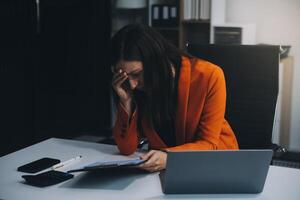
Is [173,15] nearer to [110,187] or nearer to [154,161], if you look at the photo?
[154,161]

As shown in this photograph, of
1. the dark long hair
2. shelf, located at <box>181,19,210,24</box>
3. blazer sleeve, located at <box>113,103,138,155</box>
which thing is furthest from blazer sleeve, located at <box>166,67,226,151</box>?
shelf, located at <box>181,19,210,24</box>

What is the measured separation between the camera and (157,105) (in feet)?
5.37

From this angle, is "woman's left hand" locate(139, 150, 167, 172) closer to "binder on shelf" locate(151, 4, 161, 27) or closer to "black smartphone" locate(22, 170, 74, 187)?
"black smartphone" locate(22, 170, 74, 187)

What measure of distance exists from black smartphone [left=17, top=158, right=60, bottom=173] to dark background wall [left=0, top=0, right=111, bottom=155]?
2142mm

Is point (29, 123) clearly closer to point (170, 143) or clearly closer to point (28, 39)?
point (28, 39)

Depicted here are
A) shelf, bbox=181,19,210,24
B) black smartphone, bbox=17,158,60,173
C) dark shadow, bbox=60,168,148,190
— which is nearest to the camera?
dark shadow, bbox=60,168,148,190

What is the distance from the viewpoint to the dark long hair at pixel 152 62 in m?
1.55

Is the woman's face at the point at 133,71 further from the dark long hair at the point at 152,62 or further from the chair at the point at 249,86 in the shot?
the chair at the point at 249,86

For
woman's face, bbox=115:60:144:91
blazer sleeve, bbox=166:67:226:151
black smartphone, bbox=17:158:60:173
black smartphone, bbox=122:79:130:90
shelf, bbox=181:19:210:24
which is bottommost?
black smartphone, bbox=17:158:60:173

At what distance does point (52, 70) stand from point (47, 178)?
2773 mm

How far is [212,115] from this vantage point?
5.28ft

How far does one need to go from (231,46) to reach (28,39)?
2.26 meters

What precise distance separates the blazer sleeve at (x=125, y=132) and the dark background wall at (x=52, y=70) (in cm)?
205

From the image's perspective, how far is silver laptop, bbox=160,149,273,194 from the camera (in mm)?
1201
